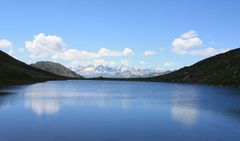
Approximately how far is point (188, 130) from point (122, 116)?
14.1 metres

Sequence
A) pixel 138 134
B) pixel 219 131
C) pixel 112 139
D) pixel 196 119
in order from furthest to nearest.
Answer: pixel 196 119 → pixel 219 131 → pixel 138 134 → pixel 112 139

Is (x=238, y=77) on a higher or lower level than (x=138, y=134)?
higher

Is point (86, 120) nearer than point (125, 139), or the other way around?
point (125, 139)

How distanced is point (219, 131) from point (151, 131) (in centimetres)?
822

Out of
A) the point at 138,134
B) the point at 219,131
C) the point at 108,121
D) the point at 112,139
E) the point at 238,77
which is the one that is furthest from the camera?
the point at 238,77

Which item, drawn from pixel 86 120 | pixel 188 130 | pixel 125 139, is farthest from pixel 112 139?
pixel 86 120

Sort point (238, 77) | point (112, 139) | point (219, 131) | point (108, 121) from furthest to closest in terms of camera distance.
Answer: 1. point (238, 77)
2. point (108, 121)
3. point (219, 131)
4. point (112, 139)

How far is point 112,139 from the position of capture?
106 feet

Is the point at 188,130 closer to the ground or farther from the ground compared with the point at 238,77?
closer to the ground

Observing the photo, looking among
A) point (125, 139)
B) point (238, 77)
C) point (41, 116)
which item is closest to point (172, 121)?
point (125, 139)

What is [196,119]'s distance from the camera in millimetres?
48188

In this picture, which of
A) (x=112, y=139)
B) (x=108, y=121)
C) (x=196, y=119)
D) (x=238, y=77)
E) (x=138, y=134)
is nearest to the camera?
(x=112, y=139)

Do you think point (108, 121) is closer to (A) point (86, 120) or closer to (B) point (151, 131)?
(A) point (86, 120)

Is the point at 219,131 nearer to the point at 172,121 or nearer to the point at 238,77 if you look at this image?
the point at 172,121
